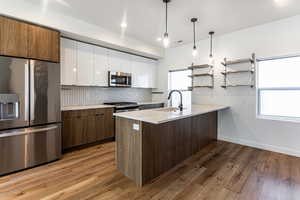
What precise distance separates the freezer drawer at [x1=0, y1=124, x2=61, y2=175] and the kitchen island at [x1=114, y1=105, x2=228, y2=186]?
1.28 m

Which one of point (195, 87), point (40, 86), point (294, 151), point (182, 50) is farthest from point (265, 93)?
point (40, 86)

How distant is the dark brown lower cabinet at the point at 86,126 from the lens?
2.99 m

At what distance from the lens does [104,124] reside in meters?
3.53

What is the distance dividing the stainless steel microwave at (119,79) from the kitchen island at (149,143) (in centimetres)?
185

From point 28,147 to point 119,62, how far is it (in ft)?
9.10

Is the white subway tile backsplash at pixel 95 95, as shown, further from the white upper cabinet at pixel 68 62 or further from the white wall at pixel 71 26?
the white wall at pixel 71 26

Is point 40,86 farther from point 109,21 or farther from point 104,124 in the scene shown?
point 109,21

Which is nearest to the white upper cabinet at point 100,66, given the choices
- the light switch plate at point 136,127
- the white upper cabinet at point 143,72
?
the white upper cabinet at point 143,72

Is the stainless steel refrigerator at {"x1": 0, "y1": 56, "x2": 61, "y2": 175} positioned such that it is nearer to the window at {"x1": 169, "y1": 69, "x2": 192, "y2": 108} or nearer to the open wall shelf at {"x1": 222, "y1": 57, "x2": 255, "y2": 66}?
the window at {"x1": 169, "y1": 69, "x2": 192, "y2": 108}

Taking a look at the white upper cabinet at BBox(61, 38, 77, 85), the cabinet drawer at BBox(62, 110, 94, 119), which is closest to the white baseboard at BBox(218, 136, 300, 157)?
the cabinet drawer at BBox(62, 110, 94, 119)

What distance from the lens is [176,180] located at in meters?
2.08

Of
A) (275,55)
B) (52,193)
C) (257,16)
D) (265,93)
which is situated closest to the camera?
(52,193)

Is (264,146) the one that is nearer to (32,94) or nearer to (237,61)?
(237,61)

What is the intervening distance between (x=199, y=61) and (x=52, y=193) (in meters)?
4.20
